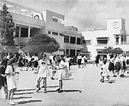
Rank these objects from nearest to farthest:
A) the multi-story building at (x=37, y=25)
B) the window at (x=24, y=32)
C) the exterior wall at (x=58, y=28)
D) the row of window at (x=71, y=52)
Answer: the multi-story building at (x=37, y=25) → the window at (x=24, y=32) → the exterior wall at (x=58, y=28) → the row of window at (x=71, y=52)

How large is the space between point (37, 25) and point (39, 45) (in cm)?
759

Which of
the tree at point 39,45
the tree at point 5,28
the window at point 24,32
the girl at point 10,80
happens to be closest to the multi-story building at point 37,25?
the window at point 24,32

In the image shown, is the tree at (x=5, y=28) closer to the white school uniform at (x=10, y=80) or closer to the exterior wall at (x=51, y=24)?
the exterior wall at (x=51, y=24)

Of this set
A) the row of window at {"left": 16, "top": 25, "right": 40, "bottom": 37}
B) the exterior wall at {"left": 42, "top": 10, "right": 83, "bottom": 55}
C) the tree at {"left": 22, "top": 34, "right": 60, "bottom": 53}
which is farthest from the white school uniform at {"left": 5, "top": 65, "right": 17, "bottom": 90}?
the exterior wall at {"left": 42, "top": 10, "right": 83, "bottom": 55}

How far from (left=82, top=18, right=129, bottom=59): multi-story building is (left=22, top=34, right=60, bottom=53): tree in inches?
963

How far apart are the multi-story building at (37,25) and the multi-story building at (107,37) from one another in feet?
27.5

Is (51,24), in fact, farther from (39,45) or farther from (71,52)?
(71,52)

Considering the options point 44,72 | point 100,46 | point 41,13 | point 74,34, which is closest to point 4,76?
point 44,72

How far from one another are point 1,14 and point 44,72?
71.5 ft

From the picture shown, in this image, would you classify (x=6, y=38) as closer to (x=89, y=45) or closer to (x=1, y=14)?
(x=1, y=14)

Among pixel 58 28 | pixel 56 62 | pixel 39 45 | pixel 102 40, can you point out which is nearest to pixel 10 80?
pixel 56 62

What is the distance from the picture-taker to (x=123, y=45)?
55.8 meters

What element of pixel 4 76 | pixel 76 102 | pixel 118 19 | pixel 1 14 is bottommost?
pixel 76 102

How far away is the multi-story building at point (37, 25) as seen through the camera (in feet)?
123
